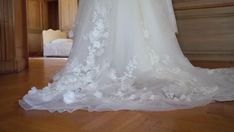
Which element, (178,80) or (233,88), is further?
(178,80)

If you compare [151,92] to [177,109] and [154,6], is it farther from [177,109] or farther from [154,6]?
[154,6]

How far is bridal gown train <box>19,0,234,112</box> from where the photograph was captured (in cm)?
108

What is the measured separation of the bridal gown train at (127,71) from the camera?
1.08 metres

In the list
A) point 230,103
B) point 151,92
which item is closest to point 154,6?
point 151,92

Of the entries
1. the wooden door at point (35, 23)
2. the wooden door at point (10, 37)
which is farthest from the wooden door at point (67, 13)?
the wooden door at point (10, 37)

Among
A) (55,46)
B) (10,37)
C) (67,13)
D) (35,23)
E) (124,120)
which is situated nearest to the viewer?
(124,120)

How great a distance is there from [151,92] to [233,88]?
439 millimetres

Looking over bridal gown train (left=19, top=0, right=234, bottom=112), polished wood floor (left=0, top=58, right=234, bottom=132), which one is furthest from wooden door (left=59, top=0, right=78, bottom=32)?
polished wood floor (left=0, top=58, right=234, bottom=132)

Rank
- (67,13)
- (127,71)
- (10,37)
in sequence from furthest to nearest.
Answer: (67,13)
(10,37)
(127,71)

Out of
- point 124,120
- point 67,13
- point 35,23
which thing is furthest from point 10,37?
point 35,23

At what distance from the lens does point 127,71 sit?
1422mm

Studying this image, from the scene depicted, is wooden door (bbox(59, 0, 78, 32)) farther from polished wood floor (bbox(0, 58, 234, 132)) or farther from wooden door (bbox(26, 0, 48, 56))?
polished wood floor (bbox(0, 58, 234, 132))

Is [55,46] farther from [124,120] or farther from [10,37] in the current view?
[124,120]

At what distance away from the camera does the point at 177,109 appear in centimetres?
99
